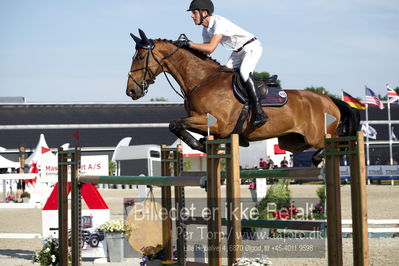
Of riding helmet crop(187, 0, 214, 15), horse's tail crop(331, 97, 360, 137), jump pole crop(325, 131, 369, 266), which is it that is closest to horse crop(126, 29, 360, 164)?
horse's tail crop(331, 97, 360, 137)

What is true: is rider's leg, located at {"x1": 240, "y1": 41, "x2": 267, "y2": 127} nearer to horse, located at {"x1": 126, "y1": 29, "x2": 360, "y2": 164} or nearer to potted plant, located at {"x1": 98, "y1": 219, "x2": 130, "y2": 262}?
horse, located at {"x1": 126, "y1": 29, "x2": 360, "y2": 164}

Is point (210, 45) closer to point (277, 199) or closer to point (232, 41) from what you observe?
point (232, 41)

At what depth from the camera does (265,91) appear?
5.89 meters

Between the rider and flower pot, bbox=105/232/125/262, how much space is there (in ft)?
7.91

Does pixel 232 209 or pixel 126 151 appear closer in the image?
pixel 232 209

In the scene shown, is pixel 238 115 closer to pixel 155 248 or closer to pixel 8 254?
pixel 155 248

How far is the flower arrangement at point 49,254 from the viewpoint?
6203 mm

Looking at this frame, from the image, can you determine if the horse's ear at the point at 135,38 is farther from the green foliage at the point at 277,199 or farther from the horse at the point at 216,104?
the green foliage at the point at 277,199

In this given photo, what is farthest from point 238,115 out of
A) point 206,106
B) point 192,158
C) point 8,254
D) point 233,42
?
point 192,158

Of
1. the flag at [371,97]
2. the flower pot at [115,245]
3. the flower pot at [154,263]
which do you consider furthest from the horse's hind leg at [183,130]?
the flag at [371,97]

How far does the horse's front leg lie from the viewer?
213 inches

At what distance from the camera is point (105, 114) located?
39.5 m

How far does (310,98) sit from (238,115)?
92 cm

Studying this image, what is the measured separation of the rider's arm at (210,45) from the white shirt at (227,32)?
4cm
